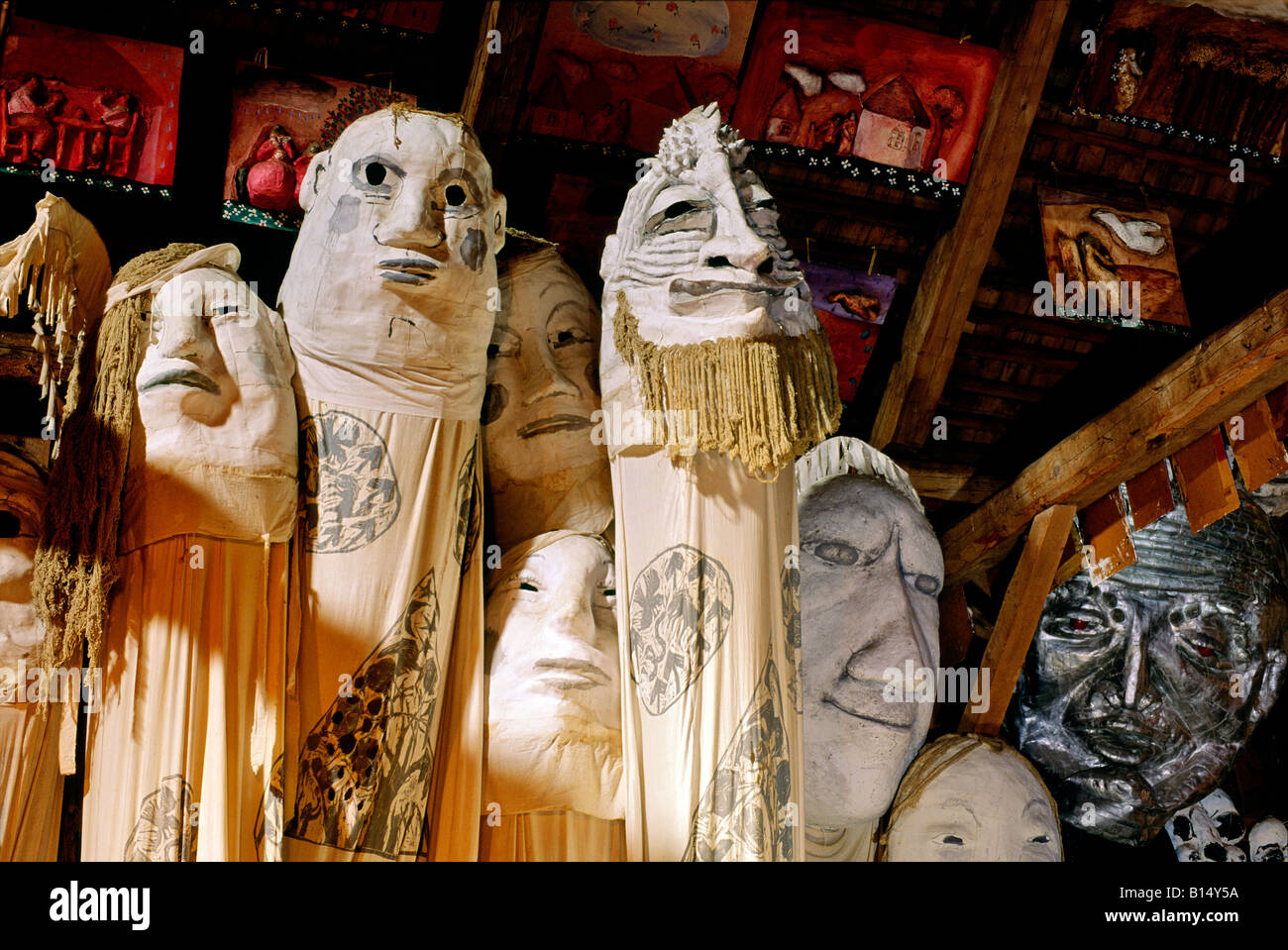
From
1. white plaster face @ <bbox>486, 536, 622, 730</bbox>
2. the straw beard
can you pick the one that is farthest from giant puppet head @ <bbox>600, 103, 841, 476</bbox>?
white plaster face @ <bbox>486, 536, 622, 730</bbox>

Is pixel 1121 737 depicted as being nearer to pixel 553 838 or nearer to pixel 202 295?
pixel 553 838

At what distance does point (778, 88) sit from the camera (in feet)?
10.2

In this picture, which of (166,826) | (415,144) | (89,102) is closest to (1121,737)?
(415,144)

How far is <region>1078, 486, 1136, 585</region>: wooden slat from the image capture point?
3166mm

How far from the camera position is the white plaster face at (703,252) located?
7.90ft

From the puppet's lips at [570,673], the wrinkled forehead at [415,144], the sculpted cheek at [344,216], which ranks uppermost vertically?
the wrinkled forehead at [415,144]

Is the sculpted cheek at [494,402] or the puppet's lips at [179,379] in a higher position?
the sculpted cheek at [494,402]

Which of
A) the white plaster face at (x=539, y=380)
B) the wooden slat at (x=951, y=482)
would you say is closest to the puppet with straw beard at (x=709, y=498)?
the white plaster face at (x=539, y=380)

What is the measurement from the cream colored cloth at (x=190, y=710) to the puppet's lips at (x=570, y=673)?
0.43 m

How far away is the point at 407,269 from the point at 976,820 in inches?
66.7

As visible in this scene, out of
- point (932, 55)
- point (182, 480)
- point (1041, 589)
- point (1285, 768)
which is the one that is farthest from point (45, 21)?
point (1285, 768)

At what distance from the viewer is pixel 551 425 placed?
8.50ft

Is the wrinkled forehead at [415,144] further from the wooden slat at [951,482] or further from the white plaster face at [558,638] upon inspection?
the wooden slat at [951,482]
